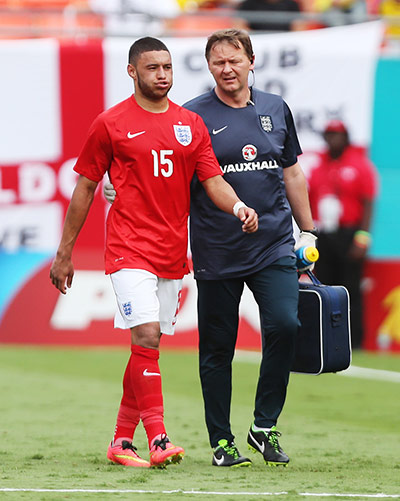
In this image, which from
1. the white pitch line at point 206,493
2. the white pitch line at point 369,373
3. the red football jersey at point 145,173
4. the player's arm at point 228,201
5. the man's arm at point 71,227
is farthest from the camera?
the white pitch line at point 369,373

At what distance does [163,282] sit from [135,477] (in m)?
1.05

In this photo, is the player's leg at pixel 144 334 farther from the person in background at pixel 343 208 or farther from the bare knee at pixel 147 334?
the person in background at pixel 343 208

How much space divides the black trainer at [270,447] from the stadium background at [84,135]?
681 cm

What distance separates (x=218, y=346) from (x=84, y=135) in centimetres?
747

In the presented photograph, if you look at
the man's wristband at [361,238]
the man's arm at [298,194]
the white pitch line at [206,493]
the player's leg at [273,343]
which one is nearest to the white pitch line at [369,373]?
the man's wristband at [361,238]

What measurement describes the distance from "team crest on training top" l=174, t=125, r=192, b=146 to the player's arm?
23 centimetres

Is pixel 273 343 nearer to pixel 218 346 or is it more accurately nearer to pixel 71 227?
pixel 218 346

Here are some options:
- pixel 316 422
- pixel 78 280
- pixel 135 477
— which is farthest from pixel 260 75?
pixel 135 477

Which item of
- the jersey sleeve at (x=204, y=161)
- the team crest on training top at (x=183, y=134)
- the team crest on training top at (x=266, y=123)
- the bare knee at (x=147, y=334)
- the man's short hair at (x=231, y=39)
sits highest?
the man's short hair at (x=231, y=39)

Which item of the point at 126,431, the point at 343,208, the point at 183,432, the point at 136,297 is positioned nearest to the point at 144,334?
the point at 136,297

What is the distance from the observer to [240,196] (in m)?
6.46

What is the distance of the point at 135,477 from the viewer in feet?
19.2

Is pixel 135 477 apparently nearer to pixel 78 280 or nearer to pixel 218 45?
pixel 218 45

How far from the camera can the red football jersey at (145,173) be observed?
616cm
